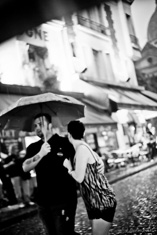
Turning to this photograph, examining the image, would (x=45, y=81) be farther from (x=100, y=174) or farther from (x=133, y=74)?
(x=100, y=174)

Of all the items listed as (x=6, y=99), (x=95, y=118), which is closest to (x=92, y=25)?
(x=95, y=118)

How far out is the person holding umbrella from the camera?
3061mm

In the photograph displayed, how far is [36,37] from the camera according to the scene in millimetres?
13594

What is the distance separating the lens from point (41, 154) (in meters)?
3.12

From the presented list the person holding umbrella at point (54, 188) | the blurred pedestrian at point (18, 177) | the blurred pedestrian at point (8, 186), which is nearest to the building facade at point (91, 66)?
the blurred pedestrian at point (18, 177)

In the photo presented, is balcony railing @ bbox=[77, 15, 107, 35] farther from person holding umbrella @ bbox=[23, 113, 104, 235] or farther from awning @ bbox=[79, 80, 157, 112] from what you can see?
person holding umbrella @ bbox=[23, 113, 104, 235]

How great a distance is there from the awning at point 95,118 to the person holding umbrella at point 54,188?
8542mm

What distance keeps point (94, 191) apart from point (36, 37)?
457 inches

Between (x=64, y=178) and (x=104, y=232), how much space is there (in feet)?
2.06

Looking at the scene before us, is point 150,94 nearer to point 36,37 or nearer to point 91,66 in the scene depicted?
point 91,66

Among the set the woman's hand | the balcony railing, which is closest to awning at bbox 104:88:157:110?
the balcony railing

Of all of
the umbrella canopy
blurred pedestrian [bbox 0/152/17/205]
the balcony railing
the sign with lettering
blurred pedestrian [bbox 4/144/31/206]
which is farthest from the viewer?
the balcony railing

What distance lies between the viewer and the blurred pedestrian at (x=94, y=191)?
2879 mm

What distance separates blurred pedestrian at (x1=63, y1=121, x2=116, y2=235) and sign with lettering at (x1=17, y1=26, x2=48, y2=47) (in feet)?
34.6
